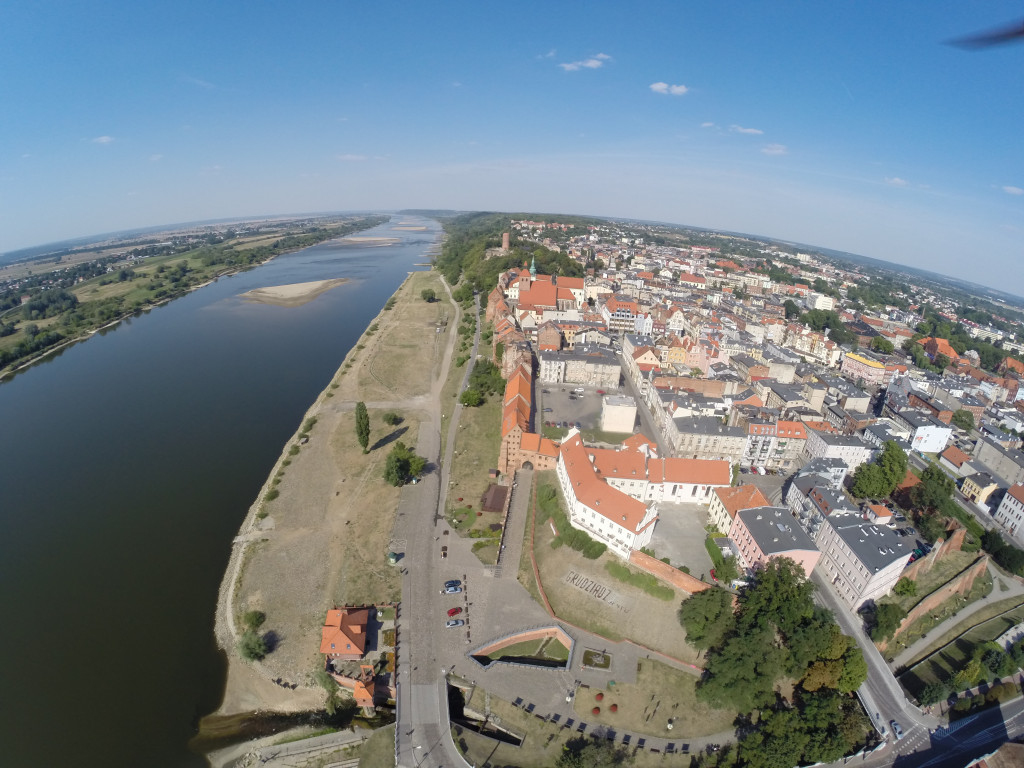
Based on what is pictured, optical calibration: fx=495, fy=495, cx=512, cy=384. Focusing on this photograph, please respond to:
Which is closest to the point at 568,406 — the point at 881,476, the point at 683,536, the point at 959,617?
the point at 683,536

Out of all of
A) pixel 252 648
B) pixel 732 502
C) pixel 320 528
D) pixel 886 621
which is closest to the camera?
pixel 252 648

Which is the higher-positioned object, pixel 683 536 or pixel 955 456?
pixel 955 456

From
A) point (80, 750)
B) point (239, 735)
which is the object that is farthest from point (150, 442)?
Result: point (239, 735)

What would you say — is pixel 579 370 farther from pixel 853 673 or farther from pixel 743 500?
pixel 853 673

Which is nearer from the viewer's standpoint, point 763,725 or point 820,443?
point 763,725

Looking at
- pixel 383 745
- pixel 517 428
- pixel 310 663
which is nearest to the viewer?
pixel 383 745

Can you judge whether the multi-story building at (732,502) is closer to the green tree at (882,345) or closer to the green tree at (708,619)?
the green tree at (708,619)

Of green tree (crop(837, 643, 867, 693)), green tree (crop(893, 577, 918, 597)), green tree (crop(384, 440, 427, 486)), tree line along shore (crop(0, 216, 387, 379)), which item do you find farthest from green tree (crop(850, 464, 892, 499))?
tree line along shore (crop(0, 216, 387, 379))

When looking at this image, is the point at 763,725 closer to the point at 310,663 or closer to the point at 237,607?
the point at 310,663
